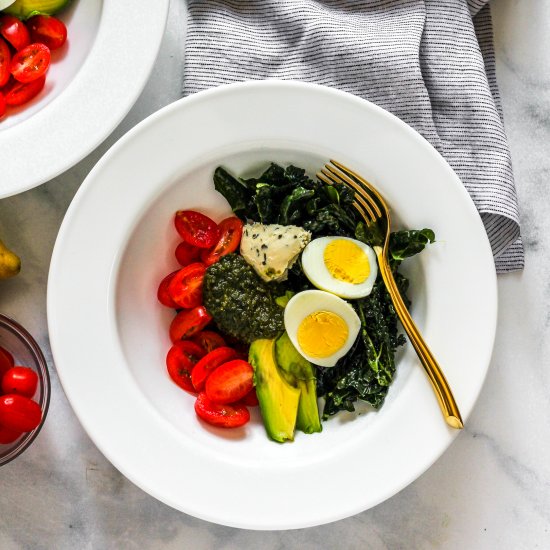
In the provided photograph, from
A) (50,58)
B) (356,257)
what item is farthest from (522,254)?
(50,58)

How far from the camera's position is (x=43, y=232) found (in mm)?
1899

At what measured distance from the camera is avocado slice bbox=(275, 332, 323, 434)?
1.74 metres

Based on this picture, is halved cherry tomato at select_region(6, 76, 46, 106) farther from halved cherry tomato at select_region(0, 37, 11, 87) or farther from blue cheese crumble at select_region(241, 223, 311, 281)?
blue cheese crumble at select_region(241, 223, 311, 281)

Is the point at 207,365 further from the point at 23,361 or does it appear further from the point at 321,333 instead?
the point at 23,361

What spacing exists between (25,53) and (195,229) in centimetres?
55

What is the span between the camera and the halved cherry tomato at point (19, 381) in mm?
1728

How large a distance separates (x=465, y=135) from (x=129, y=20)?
2.74 feet

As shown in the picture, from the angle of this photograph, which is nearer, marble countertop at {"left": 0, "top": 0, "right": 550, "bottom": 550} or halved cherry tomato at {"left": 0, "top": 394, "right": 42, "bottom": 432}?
halved cherry tomato at {"left": 0, "top": 394, "right": 42, "bottom": 432}

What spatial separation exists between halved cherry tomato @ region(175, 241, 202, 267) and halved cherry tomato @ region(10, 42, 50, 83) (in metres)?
0.51

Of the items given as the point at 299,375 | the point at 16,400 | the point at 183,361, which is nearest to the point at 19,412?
the point at 16,400

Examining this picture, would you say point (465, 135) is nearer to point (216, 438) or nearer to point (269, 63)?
point (269, 63)

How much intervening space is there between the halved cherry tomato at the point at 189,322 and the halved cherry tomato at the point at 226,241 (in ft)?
0.39

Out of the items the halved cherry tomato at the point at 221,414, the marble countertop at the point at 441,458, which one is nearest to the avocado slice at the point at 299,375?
the halved cherry tomato at the point at 221,414

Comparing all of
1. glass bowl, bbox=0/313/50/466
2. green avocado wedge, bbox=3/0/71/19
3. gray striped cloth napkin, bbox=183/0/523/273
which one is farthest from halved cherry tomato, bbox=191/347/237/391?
green avocado wedge, bbox=3/0/71/19
